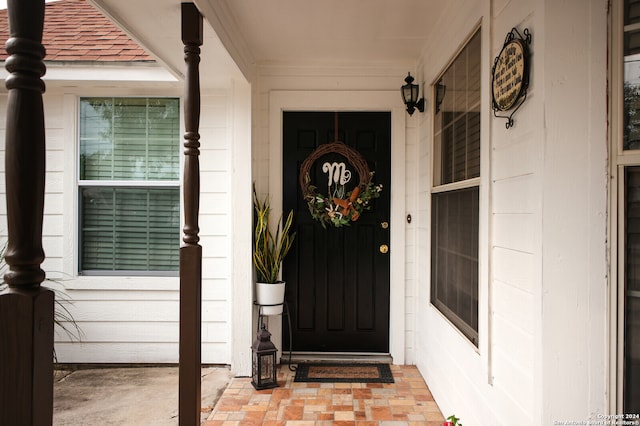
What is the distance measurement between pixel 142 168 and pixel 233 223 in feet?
3.24

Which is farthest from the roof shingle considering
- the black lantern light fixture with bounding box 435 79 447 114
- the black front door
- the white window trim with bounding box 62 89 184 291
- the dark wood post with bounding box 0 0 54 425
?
the dark wood post with bounding box 0 0 54 425

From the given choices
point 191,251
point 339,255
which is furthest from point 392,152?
point 191,251

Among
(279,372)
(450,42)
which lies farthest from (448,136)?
(279,372)

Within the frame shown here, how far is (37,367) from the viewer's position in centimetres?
106

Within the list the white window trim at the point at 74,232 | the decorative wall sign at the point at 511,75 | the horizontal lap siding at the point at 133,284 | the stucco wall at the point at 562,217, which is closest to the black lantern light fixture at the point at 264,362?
the horizontal lap siding at the point at 133,284

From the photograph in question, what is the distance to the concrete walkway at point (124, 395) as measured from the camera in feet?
9.39

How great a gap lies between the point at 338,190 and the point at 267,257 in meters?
0.82

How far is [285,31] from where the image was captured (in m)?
3.15

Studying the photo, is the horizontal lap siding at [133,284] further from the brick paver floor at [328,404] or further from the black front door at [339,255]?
the brick paver floor at [328,404]

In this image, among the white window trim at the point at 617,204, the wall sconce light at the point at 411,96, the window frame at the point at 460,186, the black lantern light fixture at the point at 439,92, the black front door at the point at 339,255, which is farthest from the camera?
the black front door at the point at 339,255

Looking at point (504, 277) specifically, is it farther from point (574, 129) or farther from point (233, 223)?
point (233, 223)

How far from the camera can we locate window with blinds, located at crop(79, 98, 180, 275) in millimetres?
3768

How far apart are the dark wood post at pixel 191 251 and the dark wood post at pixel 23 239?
1162 millimetres

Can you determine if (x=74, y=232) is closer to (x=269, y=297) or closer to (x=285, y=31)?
(x=269, y=297)
